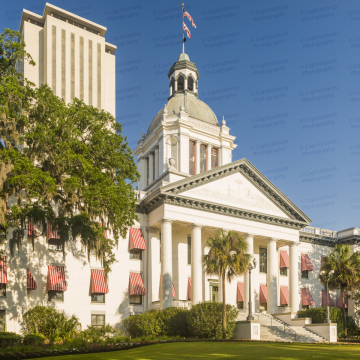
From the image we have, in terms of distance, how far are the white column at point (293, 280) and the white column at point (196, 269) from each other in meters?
10.3

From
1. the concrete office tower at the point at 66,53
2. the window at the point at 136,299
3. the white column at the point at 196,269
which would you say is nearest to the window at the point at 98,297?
the window at the point at 136,299

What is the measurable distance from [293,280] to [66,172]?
Answer: 88.8 ft

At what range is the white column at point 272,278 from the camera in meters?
43.8

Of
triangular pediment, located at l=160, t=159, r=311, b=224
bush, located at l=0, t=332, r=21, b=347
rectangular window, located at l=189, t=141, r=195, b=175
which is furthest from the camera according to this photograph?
rectangular window, located at l=189, t=141, r=195, b=175

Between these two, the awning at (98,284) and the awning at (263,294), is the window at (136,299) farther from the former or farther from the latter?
the awning at (263,294)

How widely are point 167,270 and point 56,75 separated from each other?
79.1 metres

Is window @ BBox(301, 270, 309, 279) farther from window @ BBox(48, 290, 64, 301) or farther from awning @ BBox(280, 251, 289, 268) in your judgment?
window @ BBox(48, 290, 64, 301)

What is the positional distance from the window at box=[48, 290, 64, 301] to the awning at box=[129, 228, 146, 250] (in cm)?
690

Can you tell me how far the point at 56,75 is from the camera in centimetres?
10706

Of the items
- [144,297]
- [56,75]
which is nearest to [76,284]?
[144,297]

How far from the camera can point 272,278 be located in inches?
1742

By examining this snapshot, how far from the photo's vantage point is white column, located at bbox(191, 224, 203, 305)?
39.0 metres

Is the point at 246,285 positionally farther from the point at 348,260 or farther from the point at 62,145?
the point at 62,145

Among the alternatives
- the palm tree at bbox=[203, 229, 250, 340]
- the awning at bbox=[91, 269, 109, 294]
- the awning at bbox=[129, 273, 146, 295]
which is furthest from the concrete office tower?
the palm tree at bbox=[203, 229, 250, 340]
